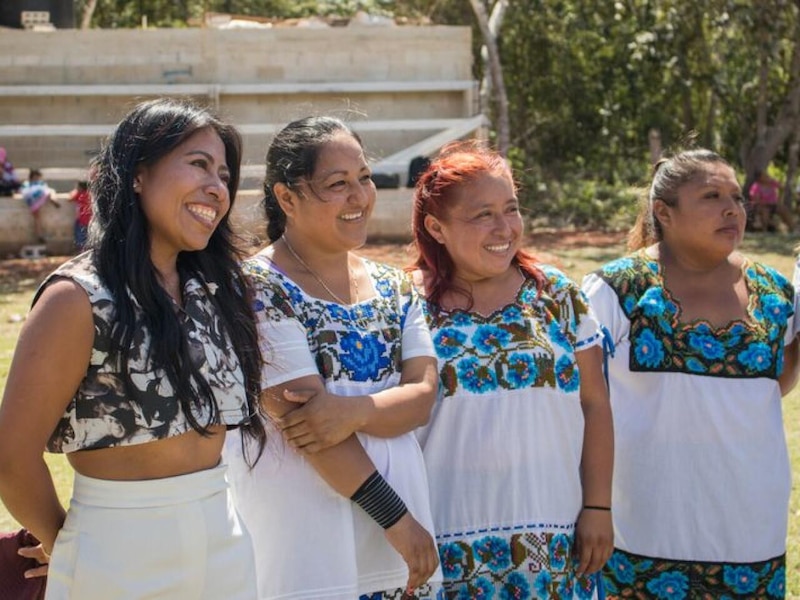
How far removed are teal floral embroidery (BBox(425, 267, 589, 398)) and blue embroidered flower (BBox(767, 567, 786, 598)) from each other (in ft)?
3.35

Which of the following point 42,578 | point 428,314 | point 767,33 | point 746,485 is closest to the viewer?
point 42,578

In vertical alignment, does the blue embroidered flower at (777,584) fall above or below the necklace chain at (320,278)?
below

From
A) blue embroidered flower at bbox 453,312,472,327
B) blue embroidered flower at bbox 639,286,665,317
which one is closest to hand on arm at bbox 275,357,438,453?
blue embroidered flower at bbox 453,312,472,327

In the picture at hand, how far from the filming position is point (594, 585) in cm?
347

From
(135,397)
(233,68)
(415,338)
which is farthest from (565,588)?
(233,68)

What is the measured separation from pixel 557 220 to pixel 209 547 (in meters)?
17.6

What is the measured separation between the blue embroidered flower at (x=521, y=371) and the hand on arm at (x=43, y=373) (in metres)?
1.28

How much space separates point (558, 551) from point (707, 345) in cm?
91

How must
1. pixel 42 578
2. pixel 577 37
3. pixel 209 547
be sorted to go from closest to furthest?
pixel 209 547 < pixel 42 578 < pixel 577 37

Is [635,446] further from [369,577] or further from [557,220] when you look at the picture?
[557,220]

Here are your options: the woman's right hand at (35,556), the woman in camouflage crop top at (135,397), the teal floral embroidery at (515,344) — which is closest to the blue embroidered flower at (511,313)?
the teal floral embroidery at (515,344)

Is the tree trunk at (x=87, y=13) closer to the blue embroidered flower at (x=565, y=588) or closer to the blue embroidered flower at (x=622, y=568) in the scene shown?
the blue embroidered flower at (x=622, y=568)

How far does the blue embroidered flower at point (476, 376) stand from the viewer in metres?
3.32

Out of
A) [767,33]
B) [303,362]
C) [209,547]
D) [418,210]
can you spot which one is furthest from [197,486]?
[767,33]
